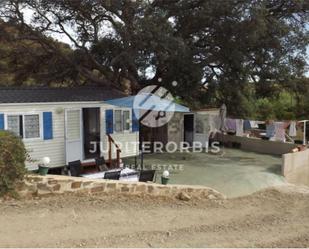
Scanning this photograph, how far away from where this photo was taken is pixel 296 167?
45.9ft

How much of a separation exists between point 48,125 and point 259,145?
10.6 m

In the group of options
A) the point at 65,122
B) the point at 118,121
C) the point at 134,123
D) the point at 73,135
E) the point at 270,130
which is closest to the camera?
the point at 65,122

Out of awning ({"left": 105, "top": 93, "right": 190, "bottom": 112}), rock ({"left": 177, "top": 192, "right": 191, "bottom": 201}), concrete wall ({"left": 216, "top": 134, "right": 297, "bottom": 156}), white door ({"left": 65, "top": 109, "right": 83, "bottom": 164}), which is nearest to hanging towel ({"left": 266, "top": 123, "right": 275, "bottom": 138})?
concrete wall ({"left": 216, "top": 134, "right": 297, "bottom": 156})

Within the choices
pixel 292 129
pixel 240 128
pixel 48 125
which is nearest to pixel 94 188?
pixel 48 125

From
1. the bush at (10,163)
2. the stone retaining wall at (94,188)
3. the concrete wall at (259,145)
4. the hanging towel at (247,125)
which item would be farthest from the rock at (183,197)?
the hanging towel at (247,125)

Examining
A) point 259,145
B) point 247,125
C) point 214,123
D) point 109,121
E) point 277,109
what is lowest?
point 259,145

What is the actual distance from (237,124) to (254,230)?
43.4 ft

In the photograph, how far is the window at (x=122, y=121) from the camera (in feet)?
46.4

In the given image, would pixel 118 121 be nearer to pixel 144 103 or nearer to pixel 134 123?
pixel 134 123

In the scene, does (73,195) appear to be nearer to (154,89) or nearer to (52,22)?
(154,89)

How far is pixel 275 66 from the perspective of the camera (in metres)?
16.9

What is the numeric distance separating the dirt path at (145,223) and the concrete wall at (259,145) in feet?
28.7

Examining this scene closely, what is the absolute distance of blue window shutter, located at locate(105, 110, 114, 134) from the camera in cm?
1374

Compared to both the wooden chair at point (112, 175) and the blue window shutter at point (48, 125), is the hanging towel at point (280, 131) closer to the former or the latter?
the wooden chair at point (112, 175)
